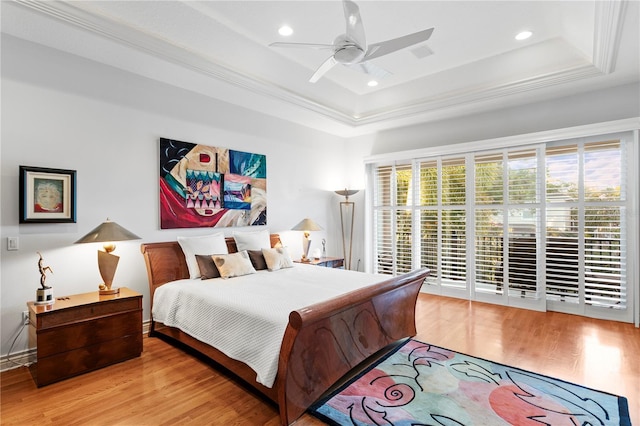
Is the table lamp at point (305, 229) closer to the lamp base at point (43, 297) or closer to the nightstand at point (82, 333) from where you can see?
the nightstand at point (82, 333)

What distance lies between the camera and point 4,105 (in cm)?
280

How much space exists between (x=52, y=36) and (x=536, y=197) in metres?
5.59

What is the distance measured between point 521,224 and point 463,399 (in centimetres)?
303

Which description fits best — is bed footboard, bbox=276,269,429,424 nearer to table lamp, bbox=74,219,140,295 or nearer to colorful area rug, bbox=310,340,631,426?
colorful area rug, bbox=310,340,631,426

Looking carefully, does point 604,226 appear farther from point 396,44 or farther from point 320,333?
point 320,333

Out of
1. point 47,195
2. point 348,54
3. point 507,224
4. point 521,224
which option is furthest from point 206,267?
point 521,224

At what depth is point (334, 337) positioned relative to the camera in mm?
2445

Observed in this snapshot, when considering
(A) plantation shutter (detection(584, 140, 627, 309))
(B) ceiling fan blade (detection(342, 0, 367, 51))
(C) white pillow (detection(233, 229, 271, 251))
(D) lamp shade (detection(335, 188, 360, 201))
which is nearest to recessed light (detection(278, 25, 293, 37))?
(B) ceiling fan blade (detection(342, 0, 367, 51))

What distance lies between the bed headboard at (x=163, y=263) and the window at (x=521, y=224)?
3505mm

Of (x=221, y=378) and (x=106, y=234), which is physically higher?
(x=106, y=234)

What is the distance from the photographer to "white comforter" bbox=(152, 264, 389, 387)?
225cm

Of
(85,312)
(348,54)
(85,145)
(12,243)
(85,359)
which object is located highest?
(348,54)

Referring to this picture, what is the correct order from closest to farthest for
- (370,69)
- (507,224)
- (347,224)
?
(370,69), (507,224), (347,224)

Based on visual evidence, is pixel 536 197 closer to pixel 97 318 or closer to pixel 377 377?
pixel 377 377
